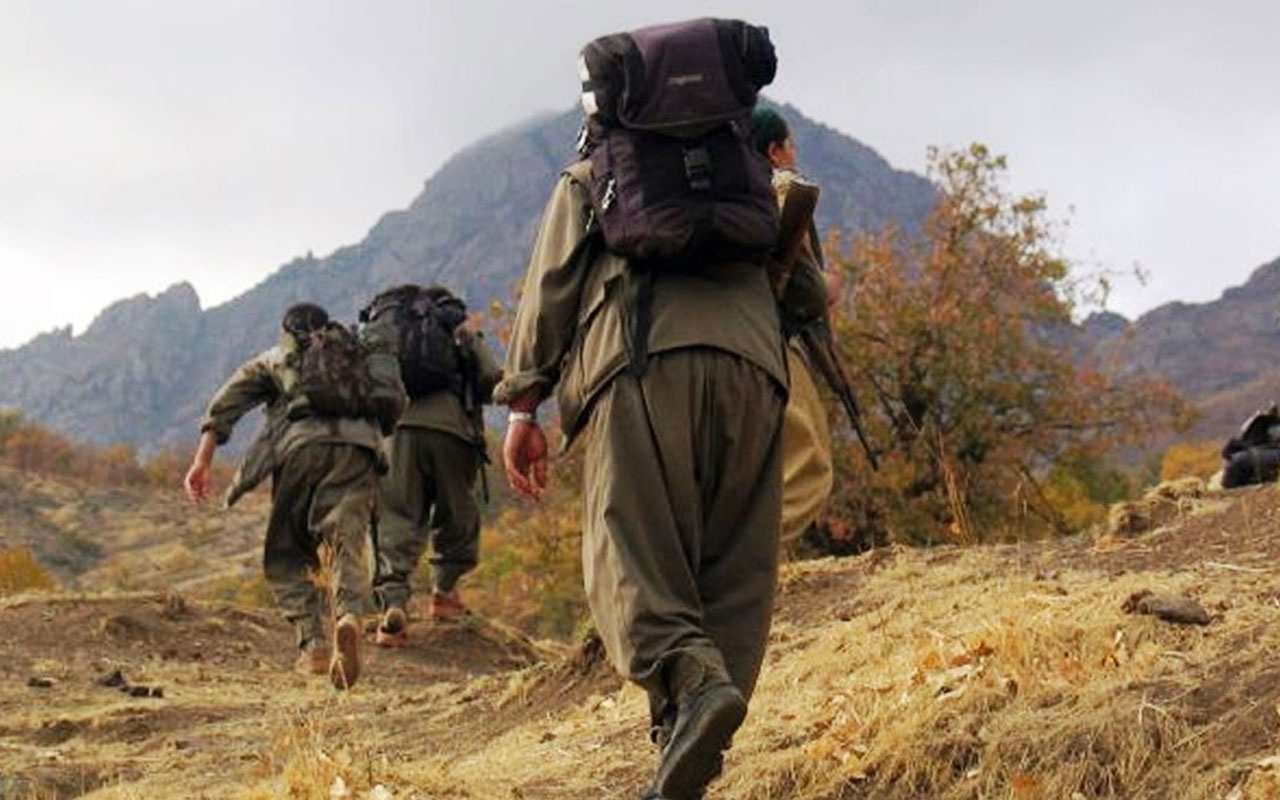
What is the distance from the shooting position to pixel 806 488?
5.61 metres

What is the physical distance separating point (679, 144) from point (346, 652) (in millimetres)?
5353

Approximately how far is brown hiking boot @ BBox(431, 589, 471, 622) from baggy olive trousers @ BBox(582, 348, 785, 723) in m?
7.99

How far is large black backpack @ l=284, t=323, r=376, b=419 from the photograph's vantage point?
9.48 metres

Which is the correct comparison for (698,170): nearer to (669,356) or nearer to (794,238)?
(669,356)

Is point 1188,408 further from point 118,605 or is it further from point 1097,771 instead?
point 1097,771

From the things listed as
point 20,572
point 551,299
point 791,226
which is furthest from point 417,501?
→ point 20,572

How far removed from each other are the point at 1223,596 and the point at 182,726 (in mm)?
5115

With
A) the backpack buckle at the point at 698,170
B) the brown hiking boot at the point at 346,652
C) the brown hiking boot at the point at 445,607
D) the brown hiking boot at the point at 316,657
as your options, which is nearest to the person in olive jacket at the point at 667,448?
the backpack buckle at the point at 698,170

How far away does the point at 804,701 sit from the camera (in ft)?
17.8

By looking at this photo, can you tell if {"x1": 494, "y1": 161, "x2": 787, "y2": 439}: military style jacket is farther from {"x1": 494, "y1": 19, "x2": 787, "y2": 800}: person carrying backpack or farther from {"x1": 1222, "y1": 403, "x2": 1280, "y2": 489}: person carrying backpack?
{"x1": 1222, "y1": 403, "x2": 1280, "y2": 489}: person carrying backpack

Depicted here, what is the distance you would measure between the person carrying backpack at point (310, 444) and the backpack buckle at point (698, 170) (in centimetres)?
572

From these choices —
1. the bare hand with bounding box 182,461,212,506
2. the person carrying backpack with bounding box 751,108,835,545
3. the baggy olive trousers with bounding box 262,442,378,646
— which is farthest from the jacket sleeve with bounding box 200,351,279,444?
the person carrying backpack with bounding box 751,108,835,545

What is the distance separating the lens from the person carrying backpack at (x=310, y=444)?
950cm

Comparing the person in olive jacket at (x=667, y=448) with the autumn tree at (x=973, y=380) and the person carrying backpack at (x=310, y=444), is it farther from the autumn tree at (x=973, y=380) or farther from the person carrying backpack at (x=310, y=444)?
the autumn tree at (x=973, y=380)
